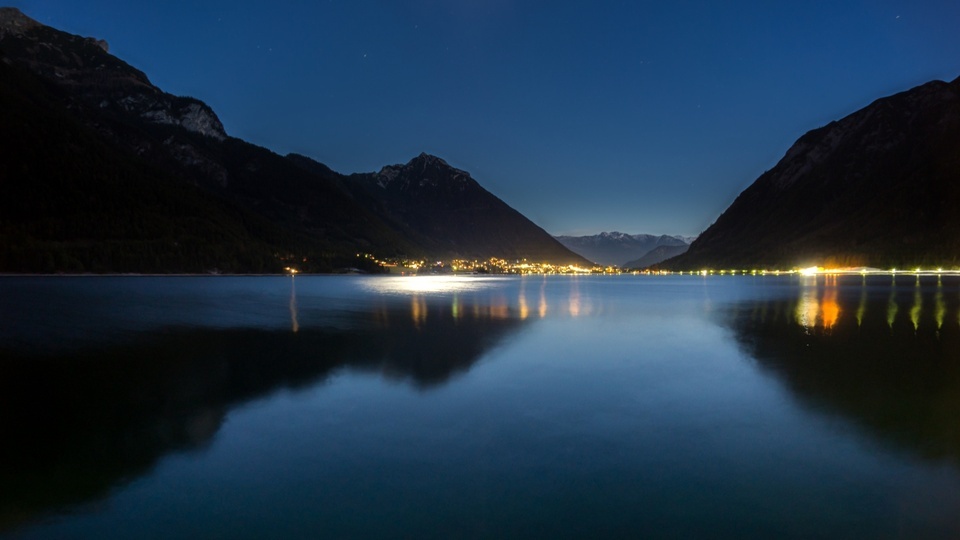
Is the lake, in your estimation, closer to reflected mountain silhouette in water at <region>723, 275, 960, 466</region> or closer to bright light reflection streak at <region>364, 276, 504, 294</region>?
reflected mountain silhouette in water at <region>723, 275, 960, 466</region>

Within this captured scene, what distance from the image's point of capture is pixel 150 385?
15.8 m

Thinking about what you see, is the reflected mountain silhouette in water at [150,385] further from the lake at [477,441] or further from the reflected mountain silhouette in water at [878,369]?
the reflected mountain silhouette in water at [878,369]

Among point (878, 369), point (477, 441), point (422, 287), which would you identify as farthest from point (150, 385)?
point (422, 287)

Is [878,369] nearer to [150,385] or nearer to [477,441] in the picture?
[477,441]

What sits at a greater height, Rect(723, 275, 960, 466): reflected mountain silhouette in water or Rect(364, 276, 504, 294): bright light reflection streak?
Rect(723, 275, 960, 466): reflected mountain silhouette in water

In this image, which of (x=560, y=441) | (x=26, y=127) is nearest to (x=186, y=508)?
(x=560, y=441)

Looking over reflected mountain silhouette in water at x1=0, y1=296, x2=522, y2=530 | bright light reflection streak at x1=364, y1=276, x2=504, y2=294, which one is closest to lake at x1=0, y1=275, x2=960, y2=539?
reflected mountain silhouette in water at x1=0, y1=296, x2=522, y2=530

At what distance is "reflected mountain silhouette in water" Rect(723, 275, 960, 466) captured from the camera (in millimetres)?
11672

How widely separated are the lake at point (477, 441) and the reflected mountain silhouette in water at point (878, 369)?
108mm

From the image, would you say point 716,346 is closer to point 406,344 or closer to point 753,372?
point 753,372

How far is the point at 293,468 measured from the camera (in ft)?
31.0

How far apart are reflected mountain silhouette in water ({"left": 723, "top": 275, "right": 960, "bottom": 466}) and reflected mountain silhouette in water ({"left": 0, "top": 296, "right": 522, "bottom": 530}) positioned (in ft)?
36.6

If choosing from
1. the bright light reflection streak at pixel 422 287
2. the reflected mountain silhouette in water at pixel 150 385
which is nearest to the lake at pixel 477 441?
the reflected mountain silhouette in water at pixel 150 385

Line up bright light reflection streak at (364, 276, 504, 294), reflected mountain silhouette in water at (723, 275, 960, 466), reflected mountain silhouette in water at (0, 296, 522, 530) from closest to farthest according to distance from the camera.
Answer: reflected mountain silhouette in water at (0, 296, 522, 530)
reflected mountain silhouette in water at (723, 275, 960, 466)
bright light reflection streak at (364, 276, 504, 294)
